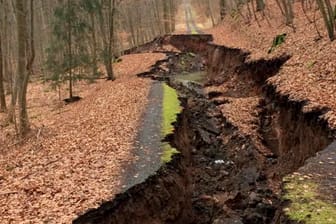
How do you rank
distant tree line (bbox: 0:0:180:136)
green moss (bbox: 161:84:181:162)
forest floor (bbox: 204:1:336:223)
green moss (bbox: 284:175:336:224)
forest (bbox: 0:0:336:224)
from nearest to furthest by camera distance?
1. green moss (bbox: 284:175:336:224)
2. forest floor (bbox: 204:1:336:223)
3. forest (bbox: 0:0:336:224)
4. green moss (bbox: 161:84:181:162)
5. distant tree line (bbox: 0:0:180:136)

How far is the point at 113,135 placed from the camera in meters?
14.4

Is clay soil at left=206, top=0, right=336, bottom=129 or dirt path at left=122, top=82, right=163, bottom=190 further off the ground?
clay soil at left=206, top=0, right=336, bottom=129

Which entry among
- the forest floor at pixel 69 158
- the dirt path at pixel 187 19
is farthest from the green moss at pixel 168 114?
the dirt path at pixel 187 19

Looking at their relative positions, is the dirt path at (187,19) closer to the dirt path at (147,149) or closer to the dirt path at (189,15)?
the dirt path at (189,15)

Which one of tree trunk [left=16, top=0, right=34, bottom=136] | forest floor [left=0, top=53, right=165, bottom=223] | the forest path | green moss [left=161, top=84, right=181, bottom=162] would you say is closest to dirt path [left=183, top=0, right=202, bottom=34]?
the forest path

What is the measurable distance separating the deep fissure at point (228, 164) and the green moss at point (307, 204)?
0.29m

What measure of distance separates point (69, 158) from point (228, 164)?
221 inches

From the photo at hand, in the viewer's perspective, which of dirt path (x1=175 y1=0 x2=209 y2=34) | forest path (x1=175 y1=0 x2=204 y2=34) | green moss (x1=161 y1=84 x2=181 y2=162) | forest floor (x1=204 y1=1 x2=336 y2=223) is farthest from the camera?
forest path (x1=175 y1=0 x2=204 y2=34)

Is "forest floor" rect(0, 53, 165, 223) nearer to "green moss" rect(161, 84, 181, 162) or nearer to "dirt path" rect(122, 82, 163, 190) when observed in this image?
"dirt path" rect(122, 82, 163, 190)

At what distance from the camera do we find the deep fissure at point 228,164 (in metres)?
10.1

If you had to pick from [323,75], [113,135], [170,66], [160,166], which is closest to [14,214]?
[160,166]

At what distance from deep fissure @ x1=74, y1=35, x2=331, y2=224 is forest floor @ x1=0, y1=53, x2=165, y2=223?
839 mm

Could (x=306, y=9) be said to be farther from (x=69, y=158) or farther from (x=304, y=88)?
Answer: (x=69, y=158)

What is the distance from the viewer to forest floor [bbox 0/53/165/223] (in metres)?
9.54
